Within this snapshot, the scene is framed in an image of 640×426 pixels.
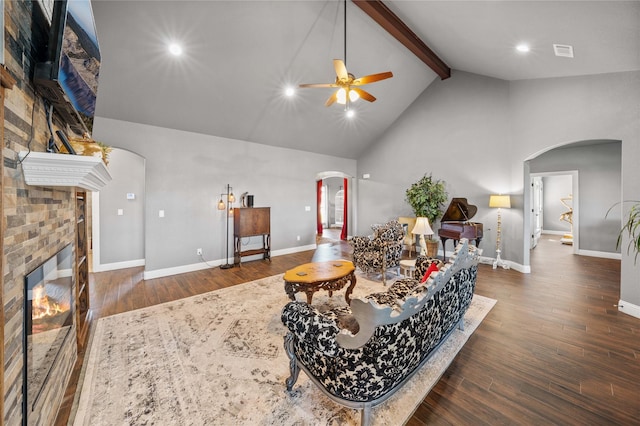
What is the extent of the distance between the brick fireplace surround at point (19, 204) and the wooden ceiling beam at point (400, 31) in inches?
149

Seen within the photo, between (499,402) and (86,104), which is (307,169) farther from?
(499,402)

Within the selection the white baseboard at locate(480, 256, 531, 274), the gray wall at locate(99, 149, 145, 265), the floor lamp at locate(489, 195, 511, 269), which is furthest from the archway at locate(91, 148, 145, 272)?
the white baseboard at locate(480, 256, 531, 274)

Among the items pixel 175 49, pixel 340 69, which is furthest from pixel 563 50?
pixel 175 49

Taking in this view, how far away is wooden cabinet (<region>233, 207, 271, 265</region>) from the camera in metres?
5.29

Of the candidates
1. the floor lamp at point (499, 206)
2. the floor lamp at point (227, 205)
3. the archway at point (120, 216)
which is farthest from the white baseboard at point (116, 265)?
the floor lamp at point (499, 206)

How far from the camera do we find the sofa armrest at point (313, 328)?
141cm

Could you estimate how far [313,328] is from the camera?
57.9 inches

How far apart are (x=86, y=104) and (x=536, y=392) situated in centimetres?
404

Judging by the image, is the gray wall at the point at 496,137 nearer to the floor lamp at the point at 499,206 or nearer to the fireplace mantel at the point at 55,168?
the floor lamp at the point at 499,206

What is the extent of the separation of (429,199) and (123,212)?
6998 millimetres

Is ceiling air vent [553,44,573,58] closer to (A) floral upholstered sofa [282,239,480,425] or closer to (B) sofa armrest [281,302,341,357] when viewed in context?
(A) floral upholstered sofa [282,239,480,425]

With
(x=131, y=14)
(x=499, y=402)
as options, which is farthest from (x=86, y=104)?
(x=499, y=402)

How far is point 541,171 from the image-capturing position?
6.82 m

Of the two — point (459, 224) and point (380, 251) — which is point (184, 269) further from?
point (459, 224)
